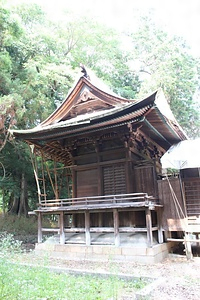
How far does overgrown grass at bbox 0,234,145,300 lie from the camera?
10.9 ft

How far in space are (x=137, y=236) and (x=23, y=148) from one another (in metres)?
10.8

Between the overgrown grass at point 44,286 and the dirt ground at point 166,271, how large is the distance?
0.39 meters

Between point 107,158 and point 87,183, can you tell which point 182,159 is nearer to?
point 107,158

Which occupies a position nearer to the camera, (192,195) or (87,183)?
(192,195)

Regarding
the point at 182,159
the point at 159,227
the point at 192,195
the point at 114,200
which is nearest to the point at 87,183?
the point at 114,200

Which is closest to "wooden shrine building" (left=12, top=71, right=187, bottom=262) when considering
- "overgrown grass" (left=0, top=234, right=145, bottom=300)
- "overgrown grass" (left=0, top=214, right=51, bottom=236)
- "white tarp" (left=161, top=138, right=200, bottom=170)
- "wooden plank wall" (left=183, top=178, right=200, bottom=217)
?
"white tarp" (left=161, top=138, right=200, bottom=170)

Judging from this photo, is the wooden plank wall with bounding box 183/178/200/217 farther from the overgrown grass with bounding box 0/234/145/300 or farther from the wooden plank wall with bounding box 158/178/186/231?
the overgrown grass with bounding box 0/234/145/300

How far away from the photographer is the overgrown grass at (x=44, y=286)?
3.32 meters

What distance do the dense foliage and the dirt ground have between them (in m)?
8.50

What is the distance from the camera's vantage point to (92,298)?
408 centimetres

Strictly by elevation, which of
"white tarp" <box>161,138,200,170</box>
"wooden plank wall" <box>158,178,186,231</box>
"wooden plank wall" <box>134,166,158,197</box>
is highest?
"white tarp" <box>161,138,200,170</box>

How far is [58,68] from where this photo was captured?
666 inches

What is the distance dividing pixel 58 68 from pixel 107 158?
938cm

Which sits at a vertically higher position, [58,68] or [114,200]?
[58,68]
